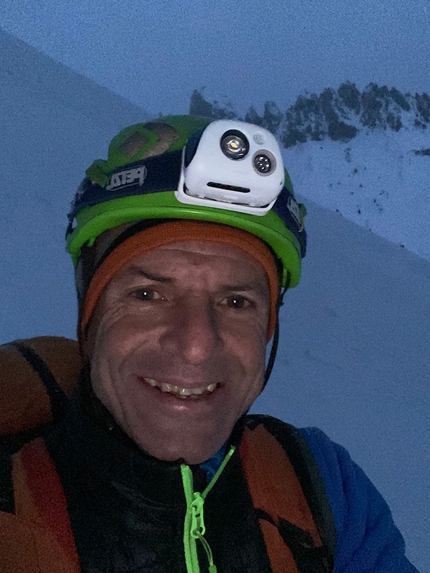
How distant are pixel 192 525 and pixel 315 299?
8.79 ft

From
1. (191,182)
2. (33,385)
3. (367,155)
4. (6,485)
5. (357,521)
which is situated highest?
(367,155)

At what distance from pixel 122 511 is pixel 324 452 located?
25.2 inches

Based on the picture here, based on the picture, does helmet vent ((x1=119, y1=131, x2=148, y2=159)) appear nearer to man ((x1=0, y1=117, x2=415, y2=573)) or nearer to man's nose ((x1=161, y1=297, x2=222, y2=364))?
man ((x1=0, y1=117, x2=415, y2=573))

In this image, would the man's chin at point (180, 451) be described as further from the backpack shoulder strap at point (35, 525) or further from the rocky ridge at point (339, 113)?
the rocky ridge at point (339, 113)

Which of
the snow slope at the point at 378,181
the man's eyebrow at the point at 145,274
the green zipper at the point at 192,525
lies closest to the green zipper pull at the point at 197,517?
the green zipper at the point at 192,525

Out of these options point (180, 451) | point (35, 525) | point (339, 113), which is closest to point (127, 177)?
point (180, 451)

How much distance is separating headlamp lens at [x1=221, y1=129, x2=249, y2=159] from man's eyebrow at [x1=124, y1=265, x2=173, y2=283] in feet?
1.16

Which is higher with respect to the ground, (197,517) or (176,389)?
(176,389)

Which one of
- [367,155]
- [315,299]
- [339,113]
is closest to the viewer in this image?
[315,299]

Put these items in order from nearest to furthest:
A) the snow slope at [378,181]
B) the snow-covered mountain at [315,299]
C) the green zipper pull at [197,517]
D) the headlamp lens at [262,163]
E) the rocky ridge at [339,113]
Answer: the green zipper pull at [197,517]
the headlamp lens at [262,163]
the snow-covered mountain at [315,299]
the snow slope at [378,181]
the rocky ridge at [339,113]

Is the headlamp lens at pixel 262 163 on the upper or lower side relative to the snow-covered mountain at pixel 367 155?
lower

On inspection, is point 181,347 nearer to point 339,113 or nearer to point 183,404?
point 183,404

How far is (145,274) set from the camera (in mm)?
1128

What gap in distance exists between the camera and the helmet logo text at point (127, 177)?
3.84 feet
